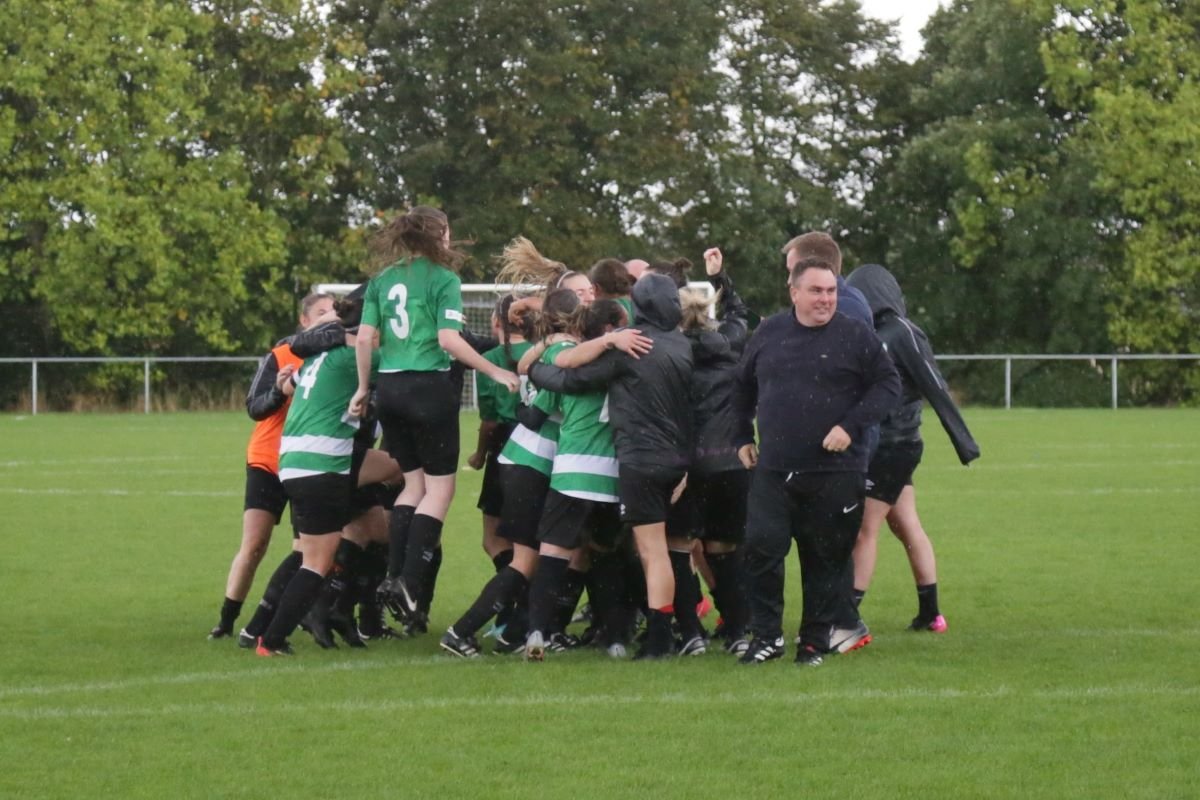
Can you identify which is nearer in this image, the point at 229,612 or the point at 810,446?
the point at 810,446

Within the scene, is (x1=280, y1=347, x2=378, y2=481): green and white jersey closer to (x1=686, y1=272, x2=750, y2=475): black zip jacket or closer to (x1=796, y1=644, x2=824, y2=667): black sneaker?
(x1=686, y1=272, x2=750, y2=475): black zip jacket

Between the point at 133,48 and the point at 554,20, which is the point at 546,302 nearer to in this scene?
the point at 133,48

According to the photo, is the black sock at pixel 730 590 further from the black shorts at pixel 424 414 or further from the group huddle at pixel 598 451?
the black shorts at pixel 424 414

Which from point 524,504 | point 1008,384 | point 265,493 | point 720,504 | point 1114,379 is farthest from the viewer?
point 1008,384

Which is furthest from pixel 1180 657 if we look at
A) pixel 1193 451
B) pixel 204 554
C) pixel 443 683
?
pixel 1193 451

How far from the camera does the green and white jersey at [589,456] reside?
28.2 ft

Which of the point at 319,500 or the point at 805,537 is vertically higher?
the point at 319,500

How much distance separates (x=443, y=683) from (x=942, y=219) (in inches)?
1624

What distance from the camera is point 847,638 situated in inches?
344

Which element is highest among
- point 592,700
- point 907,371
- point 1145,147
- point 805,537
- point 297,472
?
point 1145,147

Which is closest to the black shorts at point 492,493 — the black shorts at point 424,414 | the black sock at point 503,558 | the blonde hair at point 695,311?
the black sock at point 503,558

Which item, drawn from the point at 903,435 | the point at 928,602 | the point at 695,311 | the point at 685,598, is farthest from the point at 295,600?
the point at 928,602

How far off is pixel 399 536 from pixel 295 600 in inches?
27.6

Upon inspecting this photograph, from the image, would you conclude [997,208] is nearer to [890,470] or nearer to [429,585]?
[890,470]
